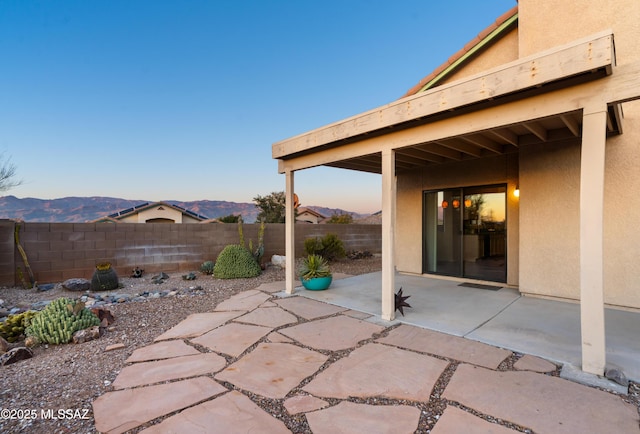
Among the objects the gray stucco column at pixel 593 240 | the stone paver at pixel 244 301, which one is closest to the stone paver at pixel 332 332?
the stone paver at pixel 244 301

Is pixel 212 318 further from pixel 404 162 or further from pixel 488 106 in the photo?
pixel 404 162

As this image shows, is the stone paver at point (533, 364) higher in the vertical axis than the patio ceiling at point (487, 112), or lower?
lower

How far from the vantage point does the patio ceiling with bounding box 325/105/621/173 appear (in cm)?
390

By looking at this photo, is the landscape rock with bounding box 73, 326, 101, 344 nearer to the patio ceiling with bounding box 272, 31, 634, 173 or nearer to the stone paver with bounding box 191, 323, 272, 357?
the stone paver with bounding box 191, 323, 272, 357

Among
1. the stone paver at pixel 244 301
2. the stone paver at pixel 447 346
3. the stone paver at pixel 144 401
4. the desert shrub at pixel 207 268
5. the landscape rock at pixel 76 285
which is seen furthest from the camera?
the desert shrub at pixel 207 268

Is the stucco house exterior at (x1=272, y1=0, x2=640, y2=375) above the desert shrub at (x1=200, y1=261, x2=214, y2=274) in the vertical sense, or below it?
above

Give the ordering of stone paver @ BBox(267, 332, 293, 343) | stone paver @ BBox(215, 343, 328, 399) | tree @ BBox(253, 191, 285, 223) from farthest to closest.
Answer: tree @ BBox(253, 191, 285, 223) → stone paver @ BBox(267, 332, 293, 343) → stone paver @ BBox(215, 343, 328, 399)

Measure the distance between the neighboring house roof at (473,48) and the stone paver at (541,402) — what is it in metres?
6.54

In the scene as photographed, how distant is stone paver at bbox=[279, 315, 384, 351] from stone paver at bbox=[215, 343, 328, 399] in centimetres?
24

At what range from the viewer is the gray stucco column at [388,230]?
4105 millimetres

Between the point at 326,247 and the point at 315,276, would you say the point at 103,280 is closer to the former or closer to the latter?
the point at 315,276

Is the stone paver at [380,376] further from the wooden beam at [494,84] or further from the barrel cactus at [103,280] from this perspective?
the barrel cactus at [103,280]

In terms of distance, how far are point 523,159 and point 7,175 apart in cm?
1724

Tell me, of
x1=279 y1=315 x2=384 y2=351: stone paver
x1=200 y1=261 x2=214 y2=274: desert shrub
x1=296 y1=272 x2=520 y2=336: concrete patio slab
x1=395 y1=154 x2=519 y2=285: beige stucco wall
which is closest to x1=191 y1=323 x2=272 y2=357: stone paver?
x1=279 y1=315 x2=384 y2=351: stone paver
